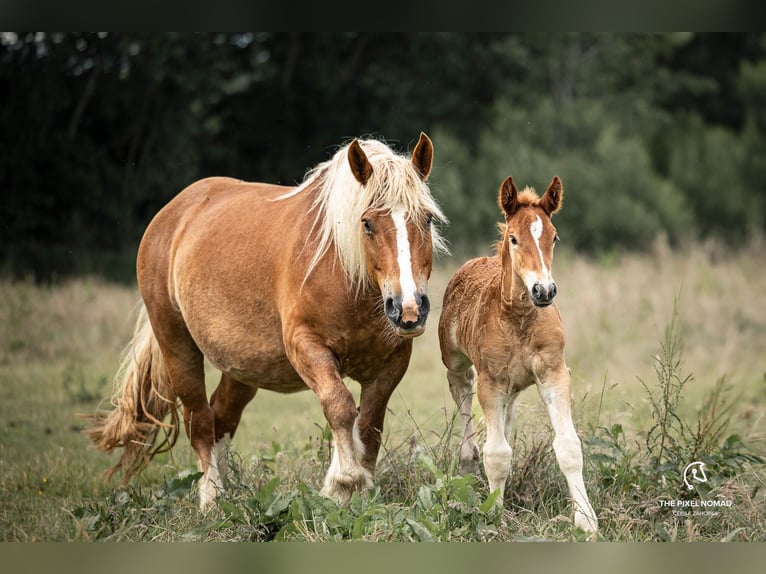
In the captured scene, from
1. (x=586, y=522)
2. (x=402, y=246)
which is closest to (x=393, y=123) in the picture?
(x=402, y=246)

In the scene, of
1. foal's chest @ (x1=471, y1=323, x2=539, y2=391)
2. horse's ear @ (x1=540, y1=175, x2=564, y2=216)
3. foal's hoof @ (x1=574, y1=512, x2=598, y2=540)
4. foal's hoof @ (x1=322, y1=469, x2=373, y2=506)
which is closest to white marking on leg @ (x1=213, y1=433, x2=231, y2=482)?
foal's hoof @ (x1=322, y1=469, x2=373, y2=506)

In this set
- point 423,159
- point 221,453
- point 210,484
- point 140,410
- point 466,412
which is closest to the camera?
point 423,159

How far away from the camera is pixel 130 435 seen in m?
6.69

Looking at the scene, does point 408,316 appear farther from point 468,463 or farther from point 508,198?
point 468,463

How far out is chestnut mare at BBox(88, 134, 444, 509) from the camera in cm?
487

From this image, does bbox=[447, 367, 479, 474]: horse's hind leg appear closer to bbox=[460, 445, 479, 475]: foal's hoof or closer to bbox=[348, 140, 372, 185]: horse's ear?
bbox=[460, 445, 479, 475]: foal's hoof

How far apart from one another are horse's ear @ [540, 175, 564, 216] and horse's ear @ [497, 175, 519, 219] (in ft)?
0.46

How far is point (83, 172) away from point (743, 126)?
1400 centimetres

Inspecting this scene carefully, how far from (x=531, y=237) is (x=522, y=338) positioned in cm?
59

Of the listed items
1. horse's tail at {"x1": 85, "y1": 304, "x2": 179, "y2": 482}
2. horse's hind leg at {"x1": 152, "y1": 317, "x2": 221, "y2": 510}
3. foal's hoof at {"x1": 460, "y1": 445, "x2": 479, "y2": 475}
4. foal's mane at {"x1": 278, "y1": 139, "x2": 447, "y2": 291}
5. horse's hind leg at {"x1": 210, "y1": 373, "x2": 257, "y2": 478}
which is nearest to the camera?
foal's mane at {"x1": 278, "y1": 139, "x2": 447, "y2": 291}

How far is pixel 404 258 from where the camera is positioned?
15.3 feet

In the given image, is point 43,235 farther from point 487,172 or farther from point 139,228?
point 487,172

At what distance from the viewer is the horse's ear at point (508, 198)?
477 centimetres

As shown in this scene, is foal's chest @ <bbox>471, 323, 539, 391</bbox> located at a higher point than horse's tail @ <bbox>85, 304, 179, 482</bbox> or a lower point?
higher
